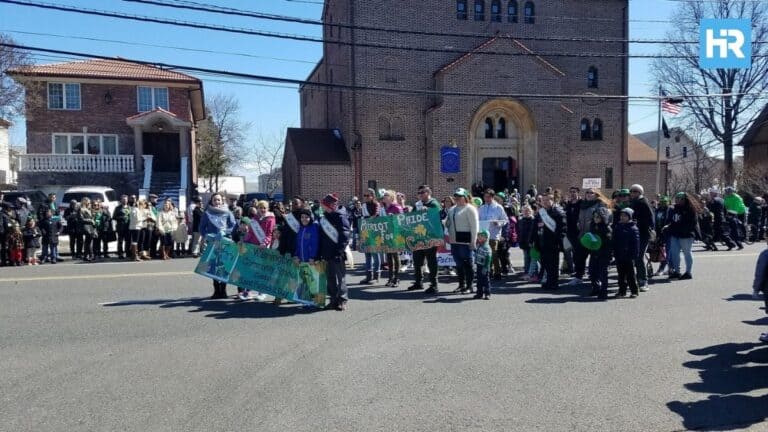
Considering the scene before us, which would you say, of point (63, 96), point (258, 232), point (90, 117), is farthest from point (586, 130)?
point (63, 96)

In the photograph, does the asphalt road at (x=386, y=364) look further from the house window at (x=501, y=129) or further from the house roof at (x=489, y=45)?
the house window at (x=501, y=129)

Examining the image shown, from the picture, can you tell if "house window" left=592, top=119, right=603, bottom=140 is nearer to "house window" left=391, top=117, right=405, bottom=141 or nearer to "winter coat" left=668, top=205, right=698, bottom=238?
"house window" left=391, top=117, right=405, bottom=141

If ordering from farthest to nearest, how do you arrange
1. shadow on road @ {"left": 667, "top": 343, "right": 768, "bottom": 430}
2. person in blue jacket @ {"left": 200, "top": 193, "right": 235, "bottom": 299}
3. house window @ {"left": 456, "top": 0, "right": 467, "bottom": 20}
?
house window @ {"left": 456, "top": 0, "right": 467, "bottom": 20}
person in blue jacket @ {"left": 200, "top": 193, "right": 235, "bottom": 299}
shadow on road @ {"left": 667, "top": 343, "right": 768, "bottom": 430}

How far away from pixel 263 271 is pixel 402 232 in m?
3.22

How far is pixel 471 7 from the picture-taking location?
111 feet

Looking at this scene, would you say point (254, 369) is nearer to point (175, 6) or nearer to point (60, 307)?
point (60, 307)

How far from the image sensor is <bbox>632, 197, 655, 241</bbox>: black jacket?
1087cm

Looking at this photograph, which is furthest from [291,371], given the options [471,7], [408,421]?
[471,7]

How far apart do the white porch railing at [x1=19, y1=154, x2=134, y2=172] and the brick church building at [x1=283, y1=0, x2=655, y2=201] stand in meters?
9.23

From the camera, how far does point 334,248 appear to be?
9305 millimetres

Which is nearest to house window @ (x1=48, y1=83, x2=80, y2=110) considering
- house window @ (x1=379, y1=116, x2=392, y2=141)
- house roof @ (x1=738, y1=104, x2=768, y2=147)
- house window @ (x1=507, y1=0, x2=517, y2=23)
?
house window @ (x1=379, y1=116, x2=392, y2=141)

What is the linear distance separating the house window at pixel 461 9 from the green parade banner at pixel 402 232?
80.8ft

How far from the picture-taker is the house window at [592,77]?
3661 centimetres

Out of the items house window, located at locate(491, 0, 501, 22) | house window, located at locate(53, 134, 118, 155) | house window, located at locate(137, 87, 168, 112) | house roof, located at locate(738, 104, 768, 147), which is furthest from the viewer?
house roof, located at locate(738, 104, 768, 147)
